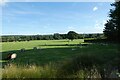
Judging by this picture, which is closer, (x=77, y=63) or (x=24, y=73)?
(x=24, y=73)

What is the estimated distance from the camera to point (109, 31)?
5619 cm

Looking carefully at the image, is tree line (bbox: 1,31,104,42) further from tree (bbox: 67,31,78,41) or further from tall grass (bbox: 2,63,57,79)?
tall grass (bbox: 2,63,57,79)

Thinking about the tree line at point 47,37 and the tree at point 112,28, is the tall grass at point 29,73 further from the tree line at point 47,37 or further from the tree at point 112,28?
the tree line at point 47,37

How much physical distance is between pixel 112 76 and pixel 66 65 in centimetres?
231

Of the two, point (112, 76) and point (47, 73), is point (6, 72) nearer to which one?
point (47, 73)

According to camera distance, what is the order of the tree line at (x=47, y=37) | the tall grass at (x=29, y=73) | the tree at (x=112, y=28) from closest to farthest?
the tall grass at (x=29, y=73) → the tree at (x=112, y=28) → the tree line at (x=47, y=37)

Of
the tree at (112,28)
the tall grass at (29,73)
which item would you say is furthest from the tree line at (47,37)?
the tall grass at (29,73)

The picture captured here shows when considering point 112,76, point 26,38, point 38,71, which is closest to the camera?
point 112,76

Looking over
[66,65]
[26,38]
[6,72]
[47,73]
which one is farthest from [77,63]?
[26,38]

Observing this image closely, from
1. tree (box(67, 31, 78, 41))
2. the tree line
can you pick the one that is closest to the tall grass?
the tree line

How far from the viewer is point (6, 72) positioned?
9.27 metres

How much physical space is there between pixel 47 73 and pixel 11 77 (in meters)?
1.17

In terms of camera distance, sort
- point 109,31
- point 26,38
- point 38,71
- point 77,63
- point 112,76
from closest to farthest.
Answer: point 112,76, point 38,71, point 77,63, point 109,31, point 26,38

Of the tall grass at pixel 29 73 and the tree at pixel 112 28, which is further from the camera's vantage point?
the tree at pixel 112 28
